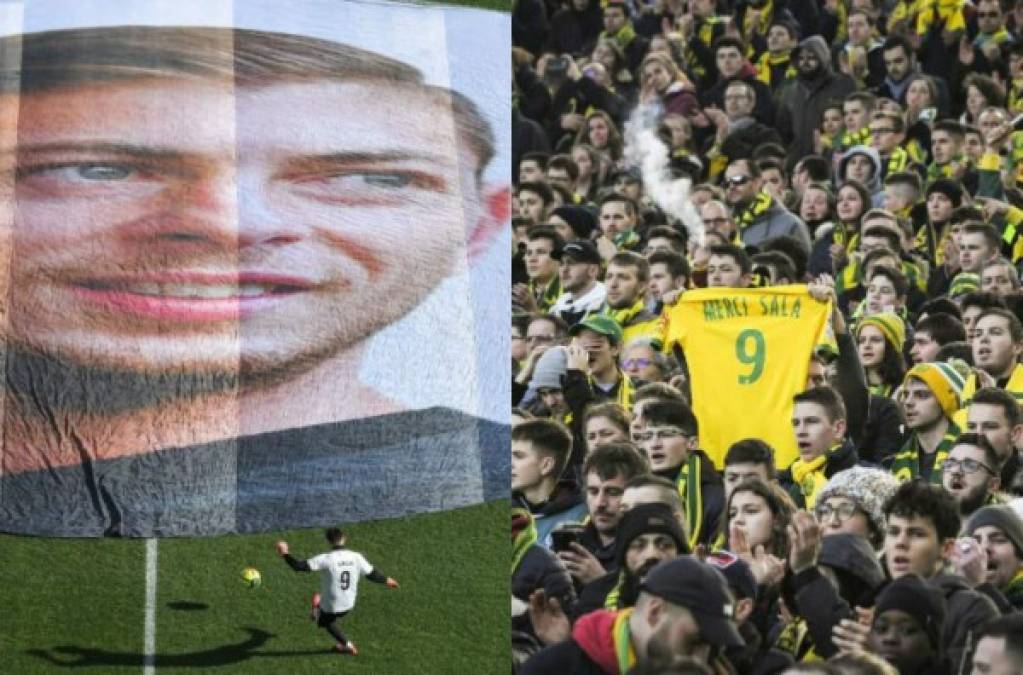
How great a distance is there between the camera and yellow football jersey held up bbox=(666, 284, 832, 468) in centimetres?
937

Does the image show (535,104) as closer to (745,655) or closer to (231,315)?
(231,315)

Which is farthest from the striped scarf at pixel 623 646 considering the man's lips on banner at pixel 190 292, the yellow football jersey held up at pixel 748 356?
the yellow football jersey held up at pixel 748 356

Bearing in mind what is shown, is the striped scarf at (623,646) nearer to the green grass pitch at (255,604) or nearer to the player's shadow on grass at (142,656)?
the green grass pitch at (255,604)

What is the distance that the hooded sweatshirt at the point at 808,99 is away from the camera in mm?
14719

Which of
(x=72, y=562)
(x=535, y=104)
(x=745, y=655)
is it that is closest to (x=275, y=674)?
(x=72, y=562)

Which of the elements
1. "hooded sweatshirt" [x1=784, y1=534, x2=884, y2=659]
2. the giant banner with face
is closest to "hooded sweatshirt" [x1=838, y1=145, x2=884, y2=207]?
the giant banner with face

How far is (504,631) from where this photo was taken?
31.9 feet

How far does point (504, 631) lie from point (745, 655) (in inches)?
147

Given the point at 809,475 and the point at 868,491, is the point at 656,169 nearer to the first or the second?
the point at 809,475

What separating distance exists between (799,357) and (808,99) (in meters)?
5.76

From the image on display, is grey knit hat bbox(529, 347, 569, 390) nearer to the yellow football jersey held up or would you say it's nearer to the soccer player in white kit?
the yellow football jersey held up

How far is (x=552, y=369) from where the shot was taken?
9.56 metres

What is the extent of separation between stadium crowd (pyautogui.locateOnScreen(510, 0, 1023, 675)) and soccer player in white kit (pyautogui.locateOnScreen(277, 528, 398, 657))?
997 mm

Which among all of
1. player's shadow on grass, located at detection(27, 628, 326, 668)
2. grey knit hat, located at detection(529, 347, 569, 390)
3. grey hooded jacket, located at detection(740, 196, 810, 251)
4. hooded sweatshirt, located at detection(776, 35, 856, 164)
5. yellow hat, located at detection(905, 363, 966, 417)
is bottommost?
player's shadow on grass, located at detection(27, 628, 326, 668)
